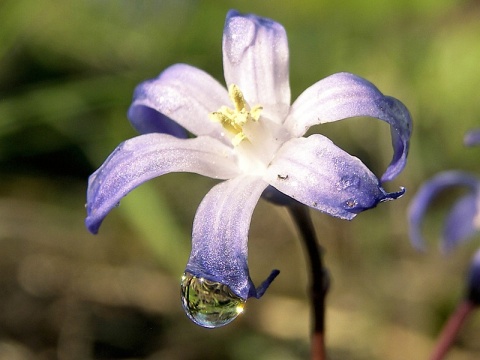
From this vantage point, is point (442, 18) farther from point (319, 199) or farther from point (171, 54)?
point (319, 199)

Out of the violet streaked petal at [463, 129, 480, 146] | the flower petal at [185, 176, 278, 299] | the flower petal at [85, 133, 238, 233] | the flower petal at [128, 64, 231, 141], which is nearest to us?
the flower petal at [185, 176, 278, 299]

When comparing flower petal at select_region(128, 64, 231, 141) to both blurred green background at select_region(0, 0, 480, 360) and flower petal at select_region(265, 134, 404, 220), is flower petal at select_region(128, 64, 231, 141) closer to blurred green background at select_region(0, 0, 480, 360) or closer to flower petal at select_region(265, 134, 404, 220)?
flower petal at select_region(265, 134, 404, 220)

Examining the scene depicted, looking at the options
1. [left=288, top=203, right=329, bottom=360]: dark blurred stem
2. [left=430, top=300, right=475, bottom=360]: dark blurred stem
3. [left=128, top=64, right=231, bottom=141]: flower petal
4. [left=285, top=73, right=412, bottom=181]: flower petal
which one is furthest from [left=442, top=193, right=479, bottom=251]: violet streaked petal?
[left=128, top=64, right=231, bottom=141]: flower petal

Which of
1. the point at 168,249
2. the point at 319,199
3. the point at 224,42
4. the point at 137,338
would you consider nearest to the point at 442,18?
the point at 168,249

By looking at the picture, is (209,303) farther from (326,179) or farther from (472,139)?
(472,139)

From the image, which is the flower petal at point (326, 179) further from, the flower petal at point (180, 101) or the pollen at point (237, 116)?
the flower petal at point (180, 101)
